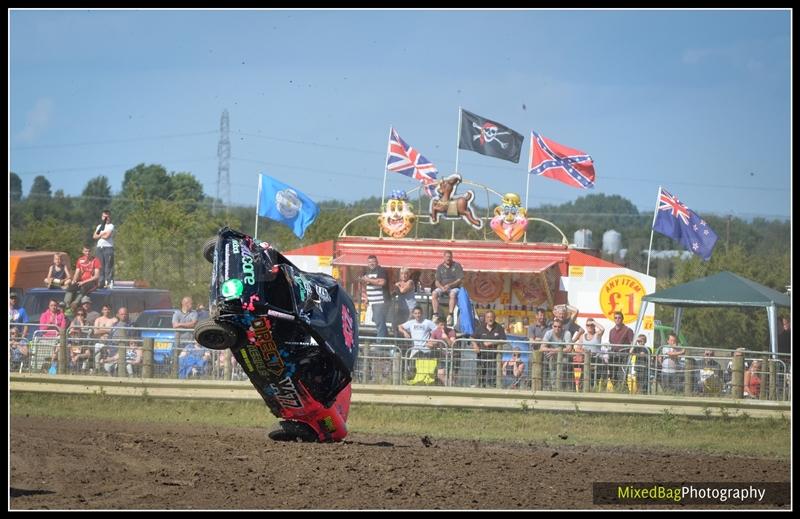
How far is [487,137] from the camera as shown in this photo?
875 inches

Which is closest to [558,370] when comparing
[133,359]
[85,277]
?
[133,359]

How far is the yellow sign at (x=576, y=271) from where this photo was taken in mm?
20141

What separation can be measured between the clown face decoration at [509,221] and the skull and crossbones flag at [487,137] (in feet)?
5.50

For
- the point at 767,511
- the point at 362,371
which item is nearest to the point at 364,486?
the point at 767,511

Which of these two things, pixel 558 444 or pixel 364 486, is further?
pixel 558 444

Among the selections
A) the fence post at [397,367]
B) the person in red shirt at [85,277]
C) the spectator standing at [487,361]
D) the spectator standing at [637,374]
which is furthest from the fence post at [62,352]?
the spectator standing at [637,374]

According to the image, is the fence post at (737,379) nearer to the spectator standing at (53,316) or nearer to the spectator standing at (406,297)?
the spectator standing at (406,297)

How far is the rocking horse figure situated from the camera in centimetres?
2083

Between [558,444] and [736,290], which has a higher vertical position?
[736,290]

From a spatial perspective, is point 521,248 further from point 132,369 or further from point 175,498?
point 175,498

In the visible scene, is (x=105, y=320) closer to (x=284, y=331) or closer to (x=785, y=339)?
(x=284, y=331)

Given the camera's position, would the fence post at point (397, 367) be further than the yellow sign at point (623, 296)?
No

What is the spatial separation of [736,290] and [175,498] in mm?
12422

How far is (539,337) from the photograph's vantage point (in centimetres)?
1680
